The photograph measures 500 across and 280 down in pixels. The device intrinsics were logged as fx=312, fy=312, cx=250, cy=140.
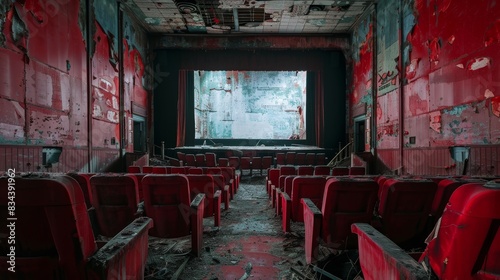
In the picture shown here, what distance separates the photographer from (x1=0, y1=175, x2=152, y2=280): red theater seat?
3.91 feet

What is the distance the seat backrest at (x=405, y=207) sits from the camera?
213cm

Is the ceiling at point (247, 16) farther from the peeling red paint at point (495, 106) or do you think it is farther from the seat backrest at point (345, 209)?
the seat backrest at point (345, 209)

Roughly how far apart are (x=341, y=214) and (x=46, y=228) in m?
1.85

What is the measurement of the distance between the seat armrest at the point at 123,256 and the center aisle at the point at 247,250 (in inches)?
31.0

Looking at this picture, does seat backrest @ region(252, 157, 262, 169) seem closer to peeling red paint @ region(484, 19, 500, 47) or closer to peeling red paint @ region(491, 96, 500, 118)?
peeling red paint @ region(491, 96, 500, 118)

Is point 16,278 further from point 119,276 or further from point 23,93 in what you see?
point 23,93

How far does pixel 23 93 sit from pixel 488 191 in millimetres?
6325

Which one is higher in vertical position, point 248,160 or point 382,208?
point 382,208

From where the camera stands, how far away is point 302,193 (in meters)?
3.47

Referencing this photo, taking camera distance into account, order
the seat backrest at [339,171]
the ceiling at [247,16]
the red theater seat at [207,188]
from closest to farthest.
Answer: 1. the red theater seat at [207,188]
2. the seat backrest at [339,171]
3. the ceiling at [247,16]

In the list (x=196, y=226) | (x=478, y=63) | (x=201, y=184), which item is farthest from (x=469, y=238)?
(x=478, y=63)

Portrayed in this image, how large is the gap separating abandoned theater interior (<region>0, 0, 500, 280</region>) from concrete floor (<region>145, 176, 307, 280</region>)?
0.02m

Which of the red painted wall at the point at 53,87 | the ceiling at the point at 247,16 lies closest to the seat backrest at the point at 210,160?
the red painted wall at the point at 53,87

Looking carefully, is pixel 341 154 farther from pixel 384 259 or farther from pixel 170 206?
pixel 384 259
